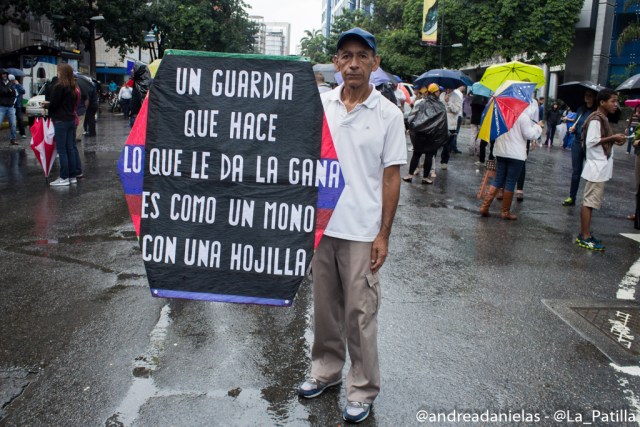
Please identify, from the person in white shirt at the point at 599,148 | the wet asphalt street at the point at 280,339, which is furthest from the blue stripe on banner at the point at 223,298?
the person in white shirt at the point at 599,148

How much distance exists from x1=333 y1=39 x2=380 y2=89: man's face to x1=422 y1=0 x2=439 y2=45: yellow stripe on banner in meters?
35.3

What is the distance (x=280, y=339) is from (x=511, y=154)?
5357mm

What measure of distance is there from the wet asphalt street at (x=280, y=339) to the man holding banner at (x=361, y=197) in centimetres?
37

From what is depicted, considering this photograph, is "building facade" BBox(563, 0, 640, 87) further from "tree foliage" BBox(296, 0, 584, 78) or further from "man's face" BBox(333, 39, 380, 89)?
"man's face" BBox(333, 39, 380, 89)

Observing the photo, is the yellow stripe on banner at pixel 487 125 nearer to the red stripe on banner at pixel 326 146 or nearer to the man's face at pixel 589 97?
the man's face at pixel 589 97

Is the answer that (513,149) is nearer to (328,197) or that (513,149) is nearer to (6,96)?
(328,197)

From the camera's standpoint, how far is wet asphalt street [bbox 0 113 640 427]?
3.36m

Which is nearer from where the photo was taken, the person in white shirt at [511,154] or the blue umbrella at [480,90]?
the person in white shirt at [511,154]

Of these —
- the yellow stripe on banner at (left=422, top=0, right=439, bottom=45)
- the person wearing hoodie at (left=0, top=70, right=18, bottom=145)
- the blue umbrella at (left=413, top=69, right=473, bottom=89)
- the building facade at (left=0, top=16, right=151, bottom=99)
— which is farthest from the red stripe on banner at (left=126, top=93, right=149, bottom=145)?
the yellow stripe on banner at (left=422, top=0, right=439, bottom=45)

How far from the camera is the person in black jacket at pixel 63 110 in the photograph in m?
9.53

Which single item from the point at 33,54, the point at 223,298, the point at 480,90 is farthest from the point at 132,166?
the point at 33,54

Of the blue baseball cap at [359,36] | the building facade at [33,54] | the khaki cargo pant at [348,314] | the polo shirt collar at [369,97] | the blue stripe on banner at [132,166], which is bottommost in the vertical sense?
the khaki cargo pant at [348,314]

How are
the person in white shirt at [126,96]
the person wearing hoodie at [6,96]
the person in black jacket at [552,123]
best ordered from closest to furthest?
1. the person wearing hoodie at [6,96]
2. the person in black jacket at [552,123]
3. the person in white shirt at [126,96]

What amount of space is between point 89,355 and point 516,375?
2.75 meters
